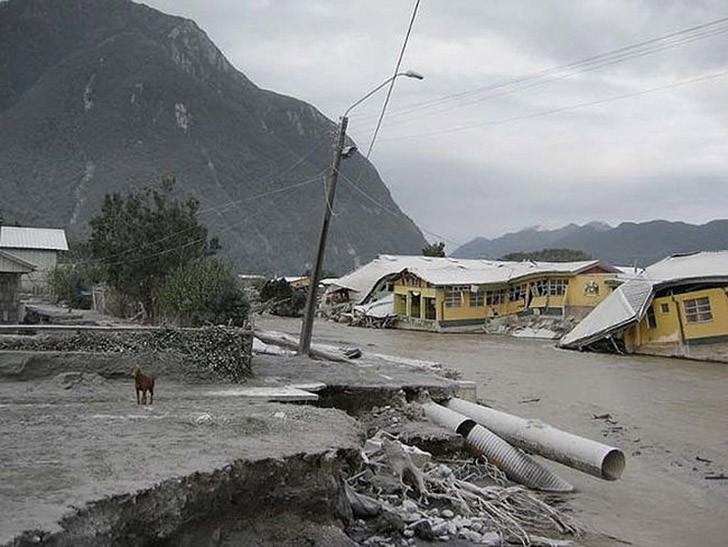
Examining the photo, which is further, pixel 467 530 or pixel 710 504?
pixel 710 504

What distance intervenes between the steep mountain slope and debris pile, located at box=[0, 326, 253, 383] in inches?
2107

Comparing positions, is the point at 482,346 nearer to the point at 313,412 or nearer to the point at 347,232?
the point at 313,412

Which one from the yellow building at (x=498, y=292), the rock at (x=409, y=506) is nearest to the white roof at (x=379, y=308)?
the yellow building at (x=498, y=292)

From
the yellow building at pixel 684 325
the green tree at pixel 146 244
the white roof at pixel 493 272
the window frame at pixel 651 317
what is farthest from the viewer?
the white roof at pixel 493 272

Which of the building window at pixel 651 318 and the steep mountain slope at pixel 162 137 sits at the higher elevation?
the steep mountain slope at pixel 162 137

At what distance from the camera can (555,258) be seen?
256 ft

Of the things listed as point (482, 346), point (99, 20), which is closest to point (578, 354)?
point (482, 346)

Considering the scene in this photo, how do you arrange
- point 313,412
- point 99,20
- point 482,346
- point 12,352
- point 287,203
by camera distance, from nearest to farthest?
1. point 313,412
2. point 12,352
3. point 482,346
4. point 287,203
5. point 99,20

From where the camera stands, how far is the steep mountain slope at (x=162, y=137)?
78.3m

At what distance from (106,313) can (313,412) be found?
2411 centimetres

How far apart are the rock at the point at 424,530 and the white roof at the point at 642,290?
2614cm

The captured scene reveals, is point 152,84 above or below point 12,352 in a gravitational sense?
above

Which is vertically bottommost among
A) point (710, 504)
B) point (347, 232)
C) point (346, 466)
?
point (710, 504)

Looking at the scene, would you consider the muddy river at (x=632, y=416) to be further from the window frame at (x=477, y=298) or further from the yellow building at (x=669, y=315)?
the window frame at (x=477, y=298)
